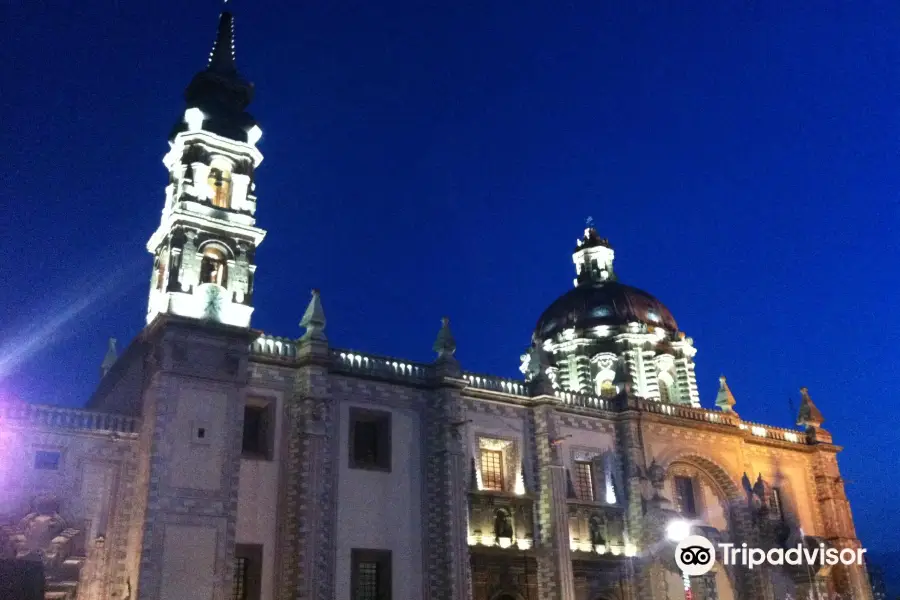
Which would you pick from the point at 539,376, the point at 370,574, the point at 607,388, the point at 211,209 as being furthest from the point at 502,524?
the point at 211,209

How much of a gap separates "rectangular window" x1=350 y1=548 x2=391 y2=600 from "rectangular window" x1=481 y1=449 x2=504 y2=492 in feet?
18.0

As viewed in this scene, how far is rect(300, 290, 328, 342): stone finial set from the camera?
2941 cm

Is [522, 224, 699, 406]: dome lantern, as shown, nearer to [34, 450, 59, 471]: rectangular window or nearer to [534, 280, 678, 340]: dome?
[534, 280, 678, 340]: dome

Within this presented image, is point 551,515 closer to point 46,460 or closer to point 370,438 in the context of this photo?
point 370,438

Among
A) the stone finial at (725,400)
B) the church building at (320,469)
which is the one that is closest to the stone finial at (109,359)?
the church building at (320,469)

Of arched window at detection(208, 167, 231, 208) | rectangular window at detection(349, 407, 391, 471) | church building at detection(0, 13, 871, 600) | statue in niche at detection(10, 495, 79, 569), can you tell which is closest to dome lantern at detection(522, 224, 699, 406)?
church building at detection(0, 13, 871, 600)

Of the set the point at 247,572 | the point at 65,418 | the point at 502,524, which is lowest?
the point at 247,572

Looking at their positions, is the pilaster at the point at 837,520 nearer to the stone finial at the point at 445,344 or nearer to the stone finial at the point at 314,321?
the stone finial at the point at 445,344

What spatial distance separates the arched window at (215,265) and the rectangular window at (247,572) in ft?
28.0

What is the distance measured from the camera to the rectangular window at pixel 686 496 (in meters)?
38.2

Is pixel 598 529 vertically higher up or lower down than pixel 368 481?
lower down

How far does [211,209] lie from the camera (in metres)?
29.3

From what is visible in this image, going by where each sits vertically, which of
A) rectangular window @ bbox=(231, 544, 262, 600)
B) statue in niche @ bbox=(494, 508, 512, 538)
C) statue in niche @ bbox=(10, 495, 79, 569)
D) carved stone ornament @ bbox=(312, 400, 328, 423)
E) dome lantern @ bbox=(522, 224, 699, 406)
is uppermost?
dome lantern @ bbox=(522, 224, 699, 406)

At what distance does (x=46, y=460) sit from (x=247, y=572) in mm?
6658
